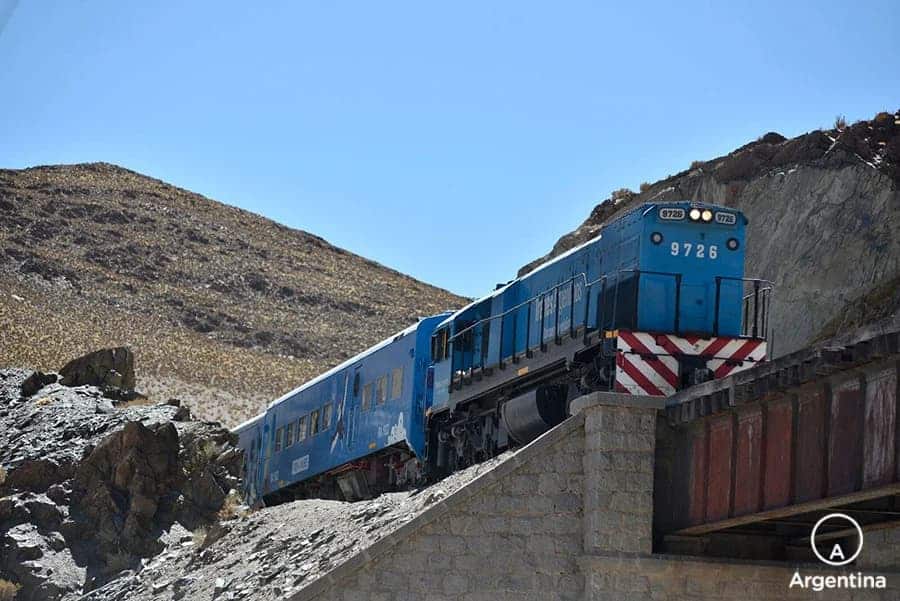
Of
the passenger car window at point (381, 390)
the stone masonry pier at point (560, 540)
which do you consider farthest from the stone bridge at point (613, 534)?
the passenger car window at point (381, 390)

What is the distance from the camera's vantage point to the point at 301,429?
35.8 m

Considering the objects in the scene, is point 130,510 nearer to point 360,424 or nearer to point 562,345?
point 360,424

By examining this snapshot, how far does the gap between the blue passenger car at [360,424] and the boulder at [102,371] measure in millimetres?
4931

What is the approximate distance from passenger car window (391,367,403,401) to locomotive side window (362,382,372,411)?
1.39 meters

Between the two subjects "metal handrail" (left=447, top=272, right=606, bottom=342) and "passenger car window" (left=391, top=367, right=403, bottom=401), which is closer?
"metal handrail" (left=447, top=272, right=606, bottom=342)

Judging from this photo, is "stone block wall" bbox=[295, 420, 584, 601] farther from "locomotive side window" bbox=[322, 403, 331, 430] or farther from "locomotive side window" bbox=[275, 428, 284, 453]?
"locomotive side window" bbox=[275, 428, 284, 453]

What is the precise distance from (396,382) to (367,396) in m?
1.89

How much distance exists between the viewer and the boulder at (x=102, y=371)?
1585 inches

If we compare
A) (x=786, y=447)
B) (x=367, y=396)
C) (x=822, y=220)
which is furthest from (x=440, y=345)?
(x=786, y=447)

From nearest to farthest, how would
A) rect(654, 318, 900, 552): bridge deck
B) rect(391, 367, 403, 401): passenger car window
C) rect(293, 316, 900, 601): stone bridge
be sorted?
1. rect(654, 318, 900, 552): bridge deck
2. rect(293, 316, 900, 601): stone bridge
3. rect(391, 367, 403, 401): passenger car window

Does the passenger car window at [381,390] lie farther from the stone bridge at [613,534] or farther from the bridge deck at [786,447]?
the bridge deck at [786,447]

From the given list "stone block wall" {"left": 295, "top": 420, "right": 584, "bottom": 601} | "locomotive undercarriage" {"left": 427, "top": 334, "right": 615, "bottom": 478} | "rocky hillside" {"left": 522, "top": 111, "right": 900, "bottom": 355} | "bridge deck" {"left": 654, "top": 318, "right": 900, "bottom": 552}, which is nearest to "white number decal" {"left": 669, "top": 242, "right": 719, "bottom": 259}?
"locomotive undercarriage" {"left": 427, "top": 334, "right": 615, "bottom": 478}

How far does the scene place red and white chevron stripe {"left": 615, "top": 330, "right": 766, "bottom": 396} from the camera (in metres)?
19.3

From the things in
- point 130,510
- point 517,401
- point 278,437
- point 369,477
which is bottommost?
point 130,510
